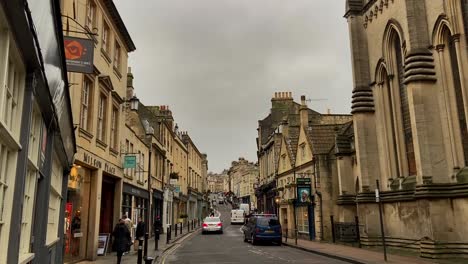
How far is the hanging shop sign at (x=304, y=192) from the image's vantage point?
29438mm

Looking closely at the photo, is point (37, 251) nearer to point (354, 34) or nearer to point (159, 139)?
point (354, 34)

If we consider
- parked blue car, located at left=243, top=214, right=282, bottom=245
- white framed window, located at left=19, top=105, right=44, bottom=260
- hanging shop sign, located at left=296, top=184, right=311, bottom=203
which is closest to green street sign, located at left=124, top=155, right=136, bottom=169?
parked blue car, located at left=243, top=214, right=282, bottom=245

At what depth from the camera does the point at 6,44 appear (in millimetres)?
3512

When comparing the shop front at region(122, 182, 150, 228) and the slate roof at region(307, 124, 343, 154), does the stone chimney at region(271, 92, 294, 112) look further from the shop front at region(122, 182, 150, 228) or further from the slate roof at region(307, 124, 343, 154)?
the shop front at region(122, 182, 150, 228)

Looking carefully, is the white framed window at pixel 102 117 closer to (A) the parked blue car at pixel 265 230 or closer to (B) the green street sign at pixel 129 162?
(B) the green street sign at pixel 129 162

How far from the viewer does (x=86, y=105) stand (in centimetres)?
1606

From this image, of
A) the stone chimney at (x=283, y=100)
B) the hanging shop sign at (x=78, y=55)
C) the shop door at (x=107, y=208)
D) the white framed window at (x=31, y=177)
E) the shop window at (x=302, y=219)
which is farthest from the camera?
the stone chimney at (x=283, y=100)

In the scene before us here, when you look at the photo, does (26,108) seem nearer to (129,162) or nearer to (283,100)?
(129,162)

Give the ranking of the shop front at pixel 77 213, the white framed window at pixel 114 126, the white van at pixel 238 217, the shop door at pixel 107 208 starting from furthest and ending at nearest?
the white van at pixel 238 217 < the white framed window at pixel 114 126 < the shop door at pixel 107 208 < the shop front at pixel 77 213

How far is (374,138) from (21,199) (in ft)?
68.2

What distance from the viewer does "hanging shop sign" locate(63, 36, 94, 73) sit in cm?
993

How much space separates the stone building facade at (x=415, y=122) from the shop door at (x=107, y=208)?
42.1 ft

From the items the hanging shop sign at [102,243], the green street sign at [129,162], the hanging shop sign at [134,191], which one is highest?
the green street sign at [129,162]

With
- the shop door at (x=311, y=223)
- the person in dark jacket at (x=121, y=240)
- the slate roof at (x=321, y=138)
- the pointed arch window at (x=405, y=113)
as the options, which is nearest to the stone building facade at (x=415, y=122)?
the pointed arch window at (x=405, y=113)
